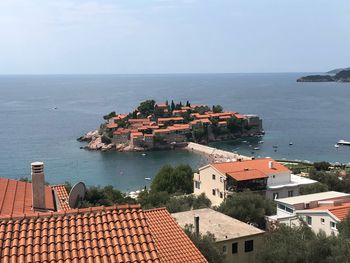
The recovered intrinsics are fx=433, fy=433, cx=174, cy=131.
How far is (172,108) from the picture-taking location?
345ft

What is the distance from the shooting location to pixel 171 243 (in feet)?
41.0

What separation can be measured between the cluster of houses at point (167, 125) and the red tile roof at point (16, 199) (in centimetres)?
7077

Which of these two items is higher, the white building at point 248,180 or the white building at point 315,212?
the white building at point 315,212

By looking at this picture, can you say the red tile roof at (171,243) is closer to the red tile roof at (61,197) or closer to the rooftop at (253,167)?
the red tile roof at (61,197)

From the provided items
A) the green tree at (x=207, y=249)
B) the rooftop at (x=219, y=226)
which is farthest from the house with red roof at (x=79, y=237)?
the rooftop at (x=219, y=226)

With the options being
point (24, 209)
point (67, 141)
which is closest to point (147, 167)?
point (67, 141)

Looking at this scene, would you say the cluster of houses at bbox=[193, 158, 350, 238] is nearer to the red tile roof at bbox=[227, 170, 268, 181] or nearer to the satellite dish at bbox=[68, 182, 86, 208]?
the red tile roof at bbox=[227, 170, 268, 181]

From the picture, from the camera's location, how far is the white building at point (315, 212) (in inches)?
830

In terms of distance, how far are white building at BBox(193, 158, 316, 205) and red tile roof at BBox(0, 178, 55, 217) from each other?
23309 mm

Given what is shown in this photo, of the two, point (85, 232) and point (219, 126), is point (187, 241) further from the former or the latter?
point (219, 126)

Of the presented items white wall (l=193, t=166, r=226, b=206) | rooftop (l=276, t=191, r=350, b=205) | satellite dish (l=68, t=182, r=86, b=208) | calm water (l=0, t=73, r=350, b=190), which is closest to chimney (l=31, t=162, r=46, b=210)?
satellite dish (l=68, t=182, r=86, b=208)

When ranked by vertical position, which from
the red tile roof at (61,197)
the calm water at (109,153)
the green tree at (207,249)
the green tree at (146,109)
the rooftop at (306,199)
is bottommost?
the calm water at (109,153)

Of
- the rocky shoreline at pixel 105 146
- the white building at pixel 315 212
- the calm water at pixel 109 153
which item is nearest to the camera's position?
the white building at pixel 315 212

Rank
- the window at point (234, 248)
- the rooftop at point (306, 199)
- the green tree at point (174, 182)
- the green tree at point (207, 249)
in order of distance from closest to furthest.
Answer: the green tree at point (207, 249) < the window at point (234, 248) < the rooftop at point (306, 199) < the green tree at point (174, 182)
